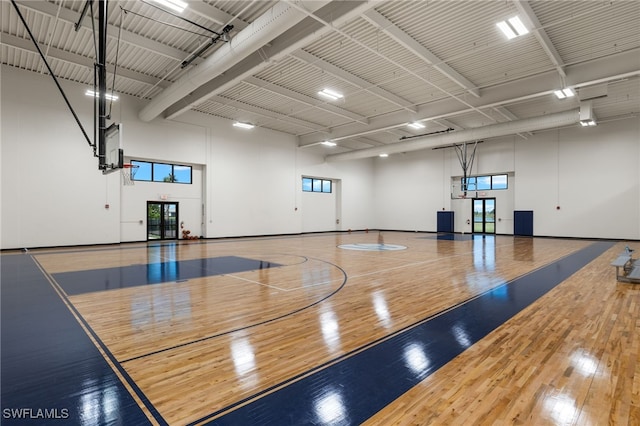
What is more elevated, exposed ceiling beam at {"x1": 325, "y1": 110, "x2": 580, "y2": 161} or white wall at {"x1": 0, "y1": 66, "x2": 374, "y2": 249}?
exposed ceiling beam at {"x1": 325, "y1": 110, "x2": 580, "y2": 161}

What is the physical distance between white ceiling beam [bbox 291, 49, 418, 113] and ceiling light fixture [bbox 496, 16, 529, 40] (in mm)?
4909

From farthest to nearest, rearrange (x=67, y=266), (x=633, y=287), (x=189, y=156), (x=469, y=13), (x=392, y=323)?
(x=189, y=156) → (x=67, y=266) → (x=469, y=13) → (x=633, y=287) → (x=392, y=323)

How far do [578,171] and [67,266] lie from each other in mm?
21657

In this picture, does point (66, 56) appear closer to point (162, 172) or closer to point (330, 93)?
point (162, 172)

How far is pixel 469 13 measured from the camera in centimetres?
798

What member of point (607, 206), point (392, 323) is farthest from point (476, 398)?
point (607, 206)

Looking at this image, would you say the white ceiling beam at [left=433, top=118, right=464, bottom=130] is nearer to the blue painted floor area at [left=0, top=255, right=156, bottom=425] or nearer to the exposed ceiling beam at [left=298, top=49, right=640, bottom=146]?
the exposed ceiling beam at [left=298, top=49, right=640, bottom=146]

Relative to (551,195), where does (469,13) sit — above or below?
above

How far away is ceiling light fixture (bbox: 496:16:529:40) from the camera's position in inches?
298

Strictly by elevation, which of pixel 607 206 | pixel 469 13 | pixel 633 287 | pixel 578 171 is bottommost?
pixel 633 287

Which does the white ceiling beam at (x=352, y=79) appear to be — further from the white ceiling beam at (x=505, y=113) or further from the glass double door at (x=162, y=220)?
the glass double door at (x=162, y=220)

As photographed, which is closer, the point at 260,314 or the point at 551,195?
the point at 260,314

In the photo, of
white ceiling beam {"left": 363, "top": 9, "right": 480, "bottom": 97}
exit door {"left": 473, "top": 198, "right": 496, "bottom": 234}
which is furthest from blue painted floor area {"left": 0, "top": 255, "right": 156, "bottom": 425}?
exit door {"left": 473, "top": 198, "right": 496, "bottom": 234}

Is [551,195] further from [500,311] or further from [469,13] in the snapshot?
[500,311]
